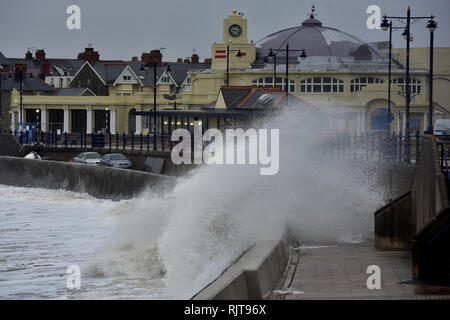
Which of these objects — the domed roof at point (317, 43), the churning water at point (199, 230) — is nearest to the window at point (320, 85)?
the domed roof at point (317, 43)

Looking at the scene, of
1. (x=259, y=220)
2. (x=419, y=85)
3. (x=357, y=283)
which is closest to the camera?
(x=357, y=283)

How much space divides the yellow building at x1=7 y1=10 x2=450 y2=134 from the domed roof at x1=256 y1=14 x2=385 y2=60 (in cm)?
12

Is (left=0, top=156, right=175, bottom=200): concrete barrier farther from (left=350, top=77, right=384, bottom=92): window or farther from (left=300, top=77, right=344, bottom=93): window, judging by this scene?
(left=350, top=77, right=384, bottom=92): window

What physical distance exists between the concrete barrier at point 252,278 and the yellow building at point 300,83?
6838 cm

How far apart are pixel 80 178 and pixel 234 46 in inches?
2536

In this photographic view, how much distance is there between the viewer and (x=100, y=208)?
3562 cm

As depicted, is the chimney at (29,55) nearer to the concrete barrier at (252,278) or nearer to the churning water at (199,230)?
the churning water at (199,230)


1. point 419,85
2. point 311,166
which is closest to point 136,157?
point 311,166

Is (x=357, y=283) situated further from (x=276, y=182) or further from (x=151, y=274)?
(x=276, y=182)

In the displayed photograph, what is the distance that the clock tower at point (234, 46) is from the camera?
103 m

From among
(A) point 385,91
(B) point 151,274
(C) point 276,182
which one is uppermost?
(A) point 385,91

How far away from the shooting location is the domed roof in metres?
106

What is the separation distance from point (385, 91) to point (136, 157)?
4554 centimetres

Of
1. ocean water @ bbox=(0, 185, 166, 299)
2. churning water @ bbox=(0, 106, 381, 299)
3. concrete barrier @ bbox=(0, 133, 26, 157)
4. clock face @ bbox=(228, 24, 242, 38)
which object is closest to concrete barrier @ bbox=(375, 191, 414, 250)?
churning water @ bbox=(0, 106, 381, 299)
